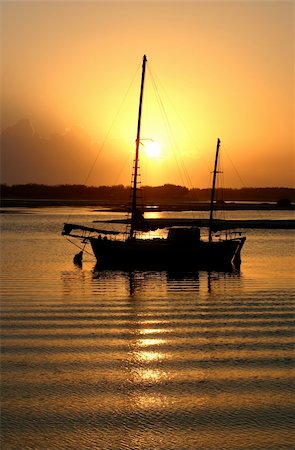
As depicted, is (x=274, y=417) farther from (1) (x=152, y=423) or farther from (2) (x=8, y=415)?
(2) (x=8, y=415)

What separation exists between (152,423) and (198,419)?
98 centimetres

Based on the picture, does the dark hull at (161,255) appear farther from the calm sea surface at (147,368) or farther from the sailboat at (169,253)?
the calm sea surface at (147,368)

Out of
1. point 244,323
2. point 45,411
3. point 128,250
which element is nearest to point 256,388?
point 45,411

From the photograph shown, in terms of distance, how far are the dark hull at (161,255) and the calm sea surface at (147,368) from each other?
13.4 meters

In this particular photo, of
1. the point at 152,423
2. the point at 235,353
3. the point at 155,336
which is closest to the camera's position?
the point at 152,423

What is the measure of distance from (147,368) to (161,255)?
3187 cm

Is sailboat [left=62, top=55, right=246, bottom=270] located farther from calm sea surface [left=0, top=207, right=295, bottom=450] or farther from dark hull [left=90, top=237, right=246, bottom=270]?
calm sea surface [left=0, top=207, right=295, bottom=450]

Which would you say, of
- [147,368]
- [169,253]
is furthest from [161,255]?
[147,368]

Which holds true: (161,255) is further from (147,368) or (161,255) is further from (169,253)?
(147,368)

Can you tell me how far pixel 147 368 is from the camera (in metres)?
18.3

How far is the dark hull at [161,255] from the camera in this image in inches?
1960

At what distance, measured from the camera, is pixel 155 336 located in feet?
73.9

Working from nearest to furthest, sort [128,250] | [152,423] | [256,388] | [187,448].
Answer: [187,448] < [152,423] < [256,388] < [128,250]

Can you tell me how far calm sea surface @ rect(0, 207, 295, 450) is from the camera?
44.0ft
